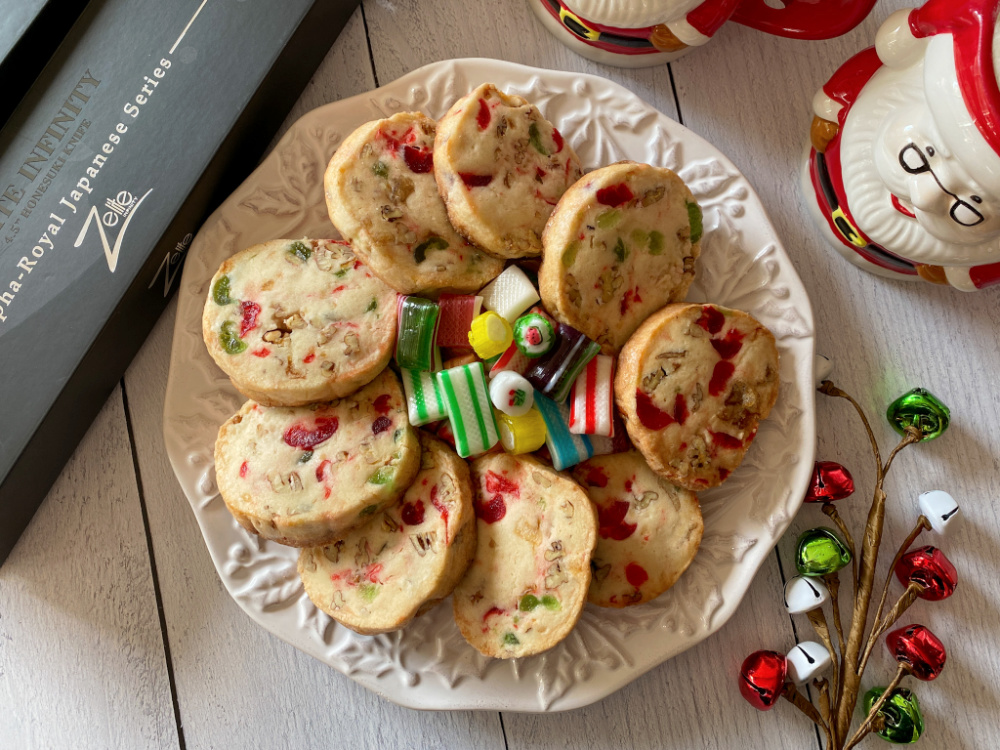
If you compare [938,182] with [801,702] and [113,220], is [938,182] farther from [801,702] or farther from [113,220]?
[113,220]

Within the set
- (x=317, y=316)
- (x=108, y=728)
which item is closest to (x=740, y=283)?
(x=317, y=316)

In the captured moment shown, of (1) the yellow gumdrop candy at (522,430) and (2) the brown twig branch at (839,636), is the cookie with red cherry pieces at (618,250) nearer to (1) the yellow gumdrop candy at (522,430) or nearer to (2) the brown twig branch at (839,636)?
(1) the yellow gumdrop candy at (522,430)

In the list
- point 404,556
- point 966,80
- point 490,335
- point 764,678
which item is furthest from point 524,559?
point 966,80

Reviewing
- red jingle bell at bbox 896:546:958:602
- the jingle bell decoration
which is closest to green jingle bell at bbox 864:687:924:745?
the jingle bell decoration

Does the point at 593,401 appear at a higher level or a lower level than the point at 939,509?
higher

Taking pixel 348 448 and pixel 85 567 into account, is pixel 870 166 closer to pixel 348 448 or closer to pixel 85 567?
pixel 348 448

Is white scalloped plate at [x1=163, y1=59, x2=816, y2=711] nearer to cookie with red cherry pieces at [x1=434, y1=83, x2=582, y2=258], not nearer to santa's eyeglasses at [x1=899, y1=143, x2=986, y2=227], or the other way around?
cookie with red cherry pieces at [x1=434, y1=83, x2=582, y2=258]

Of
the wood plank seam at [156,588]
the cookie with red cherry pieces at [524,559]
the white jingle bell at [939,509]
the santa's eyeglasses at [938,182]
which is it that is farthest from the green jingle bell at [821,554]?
the wood plank seam at [156,588]
